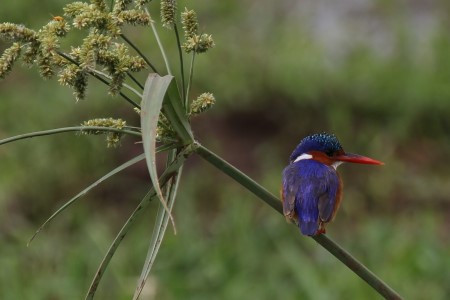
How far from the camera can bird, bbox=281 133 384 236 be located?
2.44 metres

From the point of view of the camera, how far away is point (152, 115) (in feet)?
5.25

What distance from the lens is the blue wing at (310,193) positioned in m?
2.42

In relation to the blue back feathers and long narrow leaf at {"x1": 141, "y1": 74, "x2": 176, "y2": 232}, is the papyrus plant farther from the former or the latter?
the blue back feathers

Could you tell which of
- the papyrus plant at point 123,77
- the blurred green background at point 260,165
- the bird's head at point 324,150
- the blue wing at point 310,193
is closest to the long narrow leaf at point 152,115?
the papyrus plant at point 123,77

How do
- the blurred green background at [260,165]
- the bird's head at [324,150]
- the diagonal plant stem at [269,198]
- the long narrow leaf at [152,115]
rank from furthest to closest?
the blurred green background at [260,165]
the bird's head at [324,150]
the diagonal plant stem at [269,198]
the long narrow leaf at [152,115]

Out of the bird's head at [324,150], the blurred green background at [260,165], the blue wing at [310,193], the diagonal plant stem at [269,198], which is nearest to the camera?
the diagonal plant stem at [269,198]

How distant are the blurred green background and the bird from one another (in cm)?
149

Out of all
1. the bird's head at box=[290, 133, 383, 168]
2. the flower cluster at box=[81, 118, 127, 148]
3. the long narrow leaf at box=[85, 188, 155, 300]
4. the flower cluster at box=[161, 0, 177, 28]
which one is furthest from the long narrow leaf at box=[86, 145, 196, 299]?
the bird's head at box=[290, 133, 383, 168]

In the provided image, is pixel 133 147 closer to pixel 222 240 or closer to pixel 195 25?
pixel 222 240

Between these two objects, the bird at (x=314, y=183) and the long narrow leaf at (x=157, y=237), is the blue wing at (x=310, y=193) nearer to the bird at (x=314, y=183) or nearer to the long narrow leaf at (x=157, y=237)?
the bird at (x=314, y=183)

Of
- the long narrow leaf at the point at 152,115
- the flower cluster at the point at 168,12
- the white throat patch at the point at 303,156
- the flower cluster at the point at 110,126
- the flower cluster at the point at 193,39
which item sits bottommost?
the white throat patch at the point at 303,156

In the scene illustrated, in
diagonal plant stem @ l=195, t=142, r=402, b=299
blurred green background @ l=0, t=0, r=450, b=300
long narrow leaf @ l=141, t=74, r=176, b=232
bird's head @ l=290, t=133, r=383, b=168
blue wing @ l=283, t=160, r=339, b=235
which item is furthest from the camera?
blurred green background @ l=0, t=0, r=450, b=300

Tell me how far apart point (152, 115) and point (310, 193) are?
1053 mm

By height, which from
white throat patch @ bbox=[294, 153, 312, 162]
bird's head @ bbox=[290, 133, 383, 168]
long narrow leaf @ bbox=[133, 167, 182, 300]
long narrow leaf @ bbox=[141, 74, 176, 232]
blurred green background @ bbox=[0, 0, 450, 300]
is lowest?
blurred green background @ bbox=[0, 0, 450, 300]
